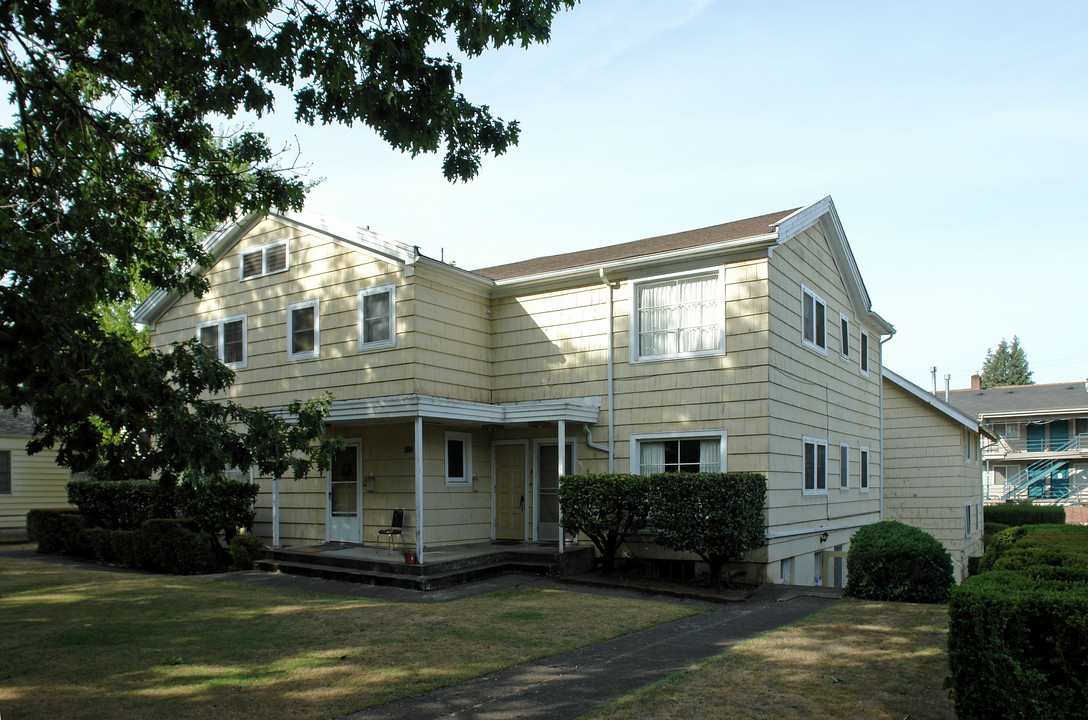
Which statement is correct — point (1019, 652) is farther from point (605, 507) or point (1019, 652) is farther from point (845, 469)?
point (845, 469)

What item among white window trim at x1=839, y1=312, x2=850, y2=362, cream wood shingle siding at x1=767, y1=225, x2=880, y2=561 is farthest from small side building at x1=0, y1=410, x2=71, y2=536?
white window trim at x1=839, y1=312, x2=850, y2=362

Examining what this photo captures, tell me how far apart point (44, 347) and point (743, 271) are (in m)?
10.8

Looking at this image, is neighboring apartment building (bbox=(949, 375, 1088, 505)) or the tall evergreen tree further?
the tall evergreen tree

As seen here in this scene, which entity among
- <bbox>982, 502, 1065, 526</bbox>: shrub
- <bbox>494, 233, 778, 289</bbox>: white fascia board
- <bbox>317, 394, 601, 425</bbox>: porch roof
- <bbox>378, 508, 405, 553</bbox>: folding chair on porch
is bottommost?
<bbox>982, 502, 1065, 526</bbox>: shrub

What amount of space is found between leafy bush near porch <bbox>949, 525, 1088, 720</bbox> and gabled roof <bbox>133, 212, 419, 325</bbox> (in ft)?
38.1

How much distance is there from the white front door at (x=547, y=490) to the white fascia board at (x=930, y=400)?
41.4ft

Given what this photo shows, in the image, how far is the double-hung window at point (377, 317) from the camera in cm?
1568

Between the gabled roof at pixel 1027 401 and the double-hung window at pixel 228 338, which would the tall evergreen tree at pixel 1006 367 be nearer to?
the gabled roof at pixel 1027 401

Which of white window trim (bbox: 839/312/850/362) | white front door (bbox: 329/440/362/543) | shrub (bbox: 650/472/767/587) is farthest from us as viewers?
white window trim (bbox: 839/312/850/362)

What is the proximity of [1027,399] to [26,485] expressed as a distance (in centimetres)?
4519

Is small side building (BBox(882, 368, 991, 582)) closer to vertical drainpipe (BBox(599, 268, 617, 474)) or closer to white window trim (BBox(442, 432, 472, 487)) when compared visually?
vertical drainpipe (BBox(599, 268, 617, 474))

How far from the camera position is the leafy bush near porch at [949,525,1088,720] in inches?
205

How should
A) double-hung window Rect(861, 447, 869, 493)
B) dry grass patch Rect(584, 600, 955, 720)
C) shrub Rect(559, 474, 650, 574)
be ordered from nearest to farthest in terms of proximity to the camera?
dry grass patch Rect(584, 600, 955, 720), shrub Rect(559, 474, 650, 574), double-hung window Rect(861, 447, 869, 493)

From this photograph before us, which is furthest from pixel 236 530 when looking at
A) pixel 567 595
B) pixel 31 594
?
pixel 567 595
